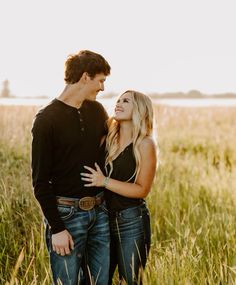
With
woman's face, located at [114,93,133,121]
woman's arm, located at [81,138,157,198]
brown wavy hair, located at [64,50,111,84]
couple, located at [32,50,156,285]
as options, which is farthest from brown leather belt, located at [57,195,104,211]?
brown wavy hair, located at [64,50,111,84]

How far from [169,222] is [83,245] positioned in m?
1.36

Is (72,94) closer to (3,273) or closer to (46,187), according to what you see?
(46,187)

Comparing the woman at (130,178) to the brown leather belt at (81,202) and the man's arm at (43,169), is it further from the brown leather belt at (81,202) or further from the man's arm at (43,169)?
the man's arm at (43,169)

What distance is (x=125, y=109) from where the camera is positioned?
3.02 m

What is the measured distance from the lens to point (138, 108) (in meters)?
3.01

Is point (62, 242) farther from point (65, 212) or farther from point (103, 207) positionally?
point (103, 207)

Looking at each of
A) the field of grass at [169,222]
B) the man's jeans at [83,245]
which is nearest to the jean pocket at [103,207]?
the man's jeans at [83,245]

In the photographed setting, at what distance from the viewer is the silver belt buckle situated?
2.79 metres

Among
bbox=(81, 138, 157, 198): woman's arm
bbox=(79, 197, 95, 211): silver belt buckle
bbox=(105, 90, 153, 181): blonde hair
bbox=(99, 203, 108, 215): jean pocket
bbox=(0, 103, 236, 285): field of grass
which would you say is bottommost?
bbox=(0, 103, 236, 285): field of grass

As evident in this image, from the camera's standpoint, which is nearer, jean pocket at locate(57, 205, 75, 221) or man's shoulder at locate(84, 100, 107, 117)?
jean pocket at locate(57, 205, 75, 221)

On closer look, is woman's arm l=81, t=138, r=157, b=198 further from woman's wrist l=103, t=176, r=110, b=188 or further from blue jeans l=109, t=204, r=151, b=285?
blue jeans l=109, t=204, r=151, b=285

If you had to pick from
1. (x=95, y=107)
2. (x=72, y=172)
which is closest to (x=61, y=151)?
(x=72, y=172)

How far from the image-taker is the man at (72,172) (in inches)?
105

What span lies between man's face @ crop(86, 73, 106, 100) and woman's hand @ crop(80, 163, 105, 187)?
392mm
